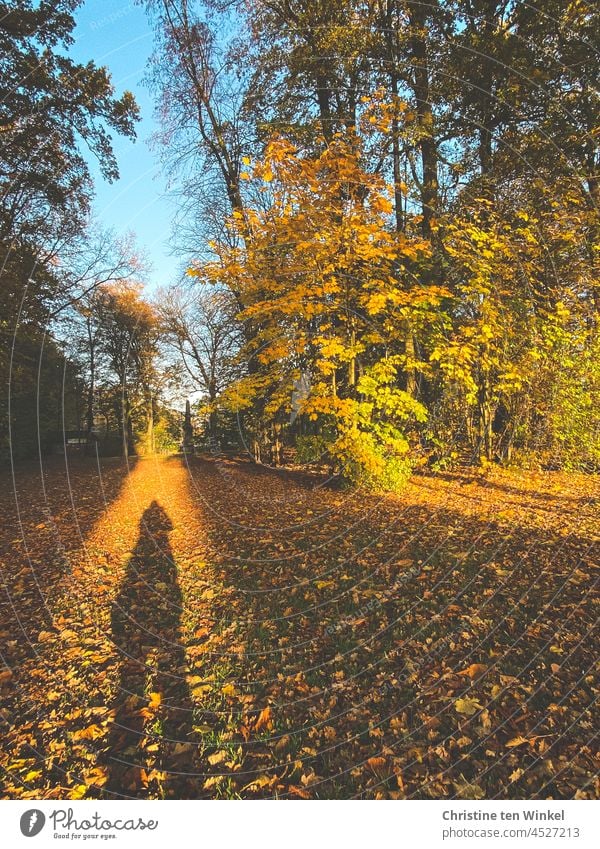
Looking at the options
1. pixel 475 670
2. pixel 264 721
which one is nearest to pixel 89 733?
pixel 264 721

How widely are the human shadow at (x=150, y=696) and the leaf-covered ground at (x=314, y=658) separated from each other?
16 millimetres

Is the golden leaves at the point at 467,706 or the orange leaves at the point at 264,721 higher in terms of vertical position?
the golden leaves at the point at 467,706

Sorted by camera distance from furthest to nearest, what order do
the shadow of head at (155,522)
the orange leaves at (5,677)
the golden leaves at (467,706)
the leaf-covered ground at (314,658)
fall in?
the shadow of head at (155,522), the orange leaves at (5,677), the golden leaves at (467,706), the leaf-covered ground at (314,658)

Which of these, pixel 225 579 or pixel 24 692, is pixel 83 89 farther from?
pixel 24 692

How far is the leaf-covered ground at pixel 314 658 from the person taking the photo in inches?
104

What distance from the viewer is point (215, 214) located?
1466 cm

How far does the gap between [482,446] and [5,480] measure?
1621 cm

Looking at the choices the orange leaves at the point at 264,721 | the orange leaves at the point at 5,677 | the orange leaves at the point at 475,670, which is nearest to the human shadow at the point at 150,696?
the orange leaves at the point at 264,721

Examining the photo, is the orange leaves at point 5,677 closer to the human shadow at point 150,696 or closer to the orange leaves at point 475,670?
the human shadow at point 150,696

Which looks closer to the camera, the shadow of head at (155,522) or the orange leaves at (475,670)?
the orange leaves at (475,670)

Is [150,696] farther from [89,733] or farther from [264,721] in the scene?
[264,721]

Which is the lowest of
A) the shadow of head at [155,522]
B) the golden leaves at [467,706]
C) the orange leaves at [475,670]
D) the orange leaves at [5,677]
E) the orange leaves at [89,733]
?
the orange leaves at [89,733]

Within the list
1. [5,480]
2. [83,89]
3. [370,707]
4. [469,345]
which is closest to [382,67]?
[83,89]

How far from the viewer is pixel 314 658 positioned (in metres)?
3.77
